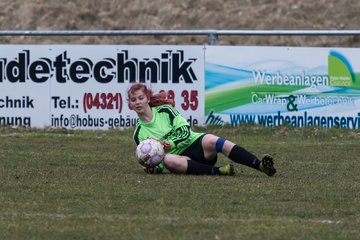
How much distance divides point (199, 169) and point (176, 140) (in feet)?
1.42

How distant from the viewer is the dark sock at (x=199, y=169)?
39.4 ft

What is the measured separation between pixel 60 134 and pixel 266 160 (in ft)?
26.2

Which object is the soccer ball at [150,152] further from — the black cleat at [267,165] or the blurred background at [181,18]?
the blurred background at [181,18]

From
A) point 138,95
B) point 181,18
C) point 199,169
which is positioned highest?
point 181,18

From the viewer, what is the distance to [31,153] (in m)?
15.1


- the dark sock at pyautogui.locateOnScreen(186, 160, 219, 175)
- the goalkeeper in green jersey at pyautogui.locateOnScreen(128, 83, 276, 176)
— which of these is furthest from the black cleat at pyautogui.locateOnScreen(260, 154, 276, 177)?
the dark sock at pyautogui.locateOnScreen(186, 160, 219, 175)

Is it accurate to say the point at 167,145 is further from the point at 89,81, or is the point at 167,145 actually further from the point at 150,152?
the point at 89,81

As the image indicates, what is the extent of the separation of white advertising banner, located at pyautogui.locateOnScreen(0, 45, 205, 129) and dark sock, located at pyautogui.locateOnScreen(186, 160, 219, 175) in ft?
24.0

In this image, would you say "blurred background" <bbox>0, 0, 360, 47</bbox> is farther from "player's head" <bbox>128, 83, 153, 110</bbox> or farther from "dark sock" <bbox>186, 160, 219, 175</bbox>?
"dark sock" <bbox>186, 160, 219, 175</bbox>

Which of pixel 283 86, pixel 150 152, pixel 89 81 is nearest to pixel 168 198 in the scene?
pixel 150 152

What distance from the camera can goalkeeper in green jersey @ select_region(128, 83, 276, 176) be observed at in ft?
39.1

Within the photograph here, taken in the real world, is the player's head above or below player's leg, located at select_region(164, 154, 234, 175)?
above

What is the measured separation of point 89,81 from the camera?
19875 mm

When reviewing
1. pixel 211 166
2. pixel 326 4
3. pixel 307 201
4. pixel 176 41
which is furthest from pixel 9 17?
pixel 307 201
